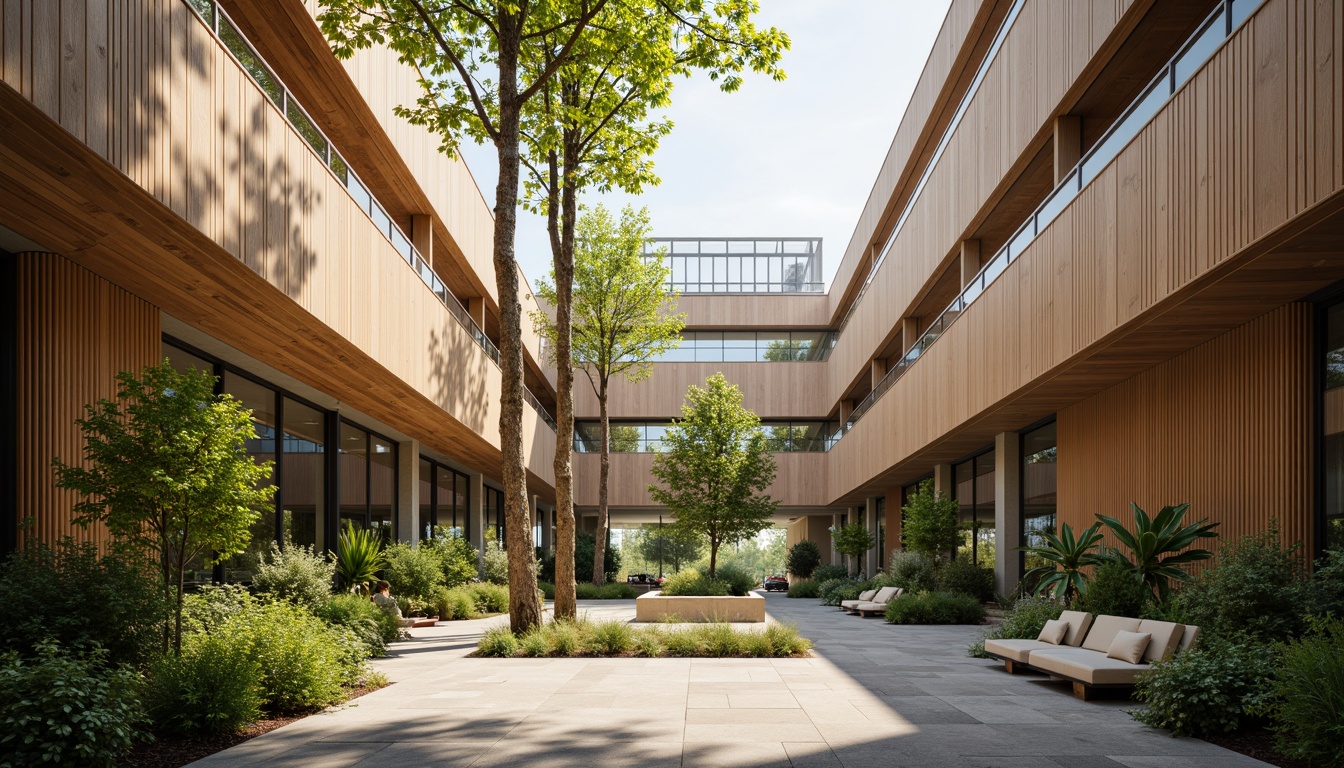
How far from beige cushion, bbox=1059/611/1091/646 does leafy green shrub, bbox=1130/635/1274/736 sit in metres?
3.26

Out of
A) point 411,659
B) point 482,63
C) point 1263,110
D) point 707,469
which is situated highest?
point 482,63

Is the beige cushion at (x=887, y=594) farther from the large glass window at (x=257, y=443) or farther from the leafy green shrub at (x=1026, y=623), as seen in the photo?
the large glass window at (x=257, y=443)

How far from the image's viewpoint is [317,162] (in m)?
13.3

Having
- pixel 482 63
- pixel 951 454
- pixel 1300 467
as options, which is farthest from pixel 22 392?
pixel 951 454

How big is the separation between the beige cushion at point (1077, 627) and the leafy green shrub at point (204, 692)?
9302 mm

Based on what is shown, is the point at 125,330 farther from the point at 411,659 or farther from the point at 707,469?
the point at 707,469

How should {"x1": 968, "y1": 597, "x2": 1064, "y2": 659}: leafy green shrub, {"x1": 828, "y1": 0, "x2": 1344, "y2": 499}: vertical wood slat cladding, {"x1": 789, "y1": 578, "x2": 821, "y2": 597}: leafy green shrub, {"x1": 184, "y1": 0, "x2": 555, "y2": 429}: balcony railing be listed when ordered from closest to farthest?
1. {"x1": 828, "y1": 0, "x2": 1344, "y2": 499}: vertical wood slat cladding
2. {"x1": 184, "y1": 0, "x2": 555, "y2": 429}: balcony railing
3. {"x1": 968, "y1": 597, "x2": 1064, "y2": 659}: leafy green shrub
4. {"x1": 789, "y1": 578, "x2": 821, "y2": 597}: leafy green shrub

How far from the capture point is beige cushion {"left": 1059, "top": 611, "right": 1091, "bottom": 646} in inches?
493

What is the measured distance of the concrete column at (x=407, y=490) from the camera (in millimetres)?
24953

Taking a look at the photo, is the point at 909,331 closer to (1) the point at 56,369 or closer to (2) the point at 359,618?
(2) the point at 359,618

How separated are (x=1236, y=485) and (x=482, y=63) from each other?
13.7 metres

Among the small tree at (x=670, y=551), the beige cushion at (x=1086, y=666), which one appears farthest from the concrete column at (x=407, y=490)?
the small tree at (x=670, y=551)

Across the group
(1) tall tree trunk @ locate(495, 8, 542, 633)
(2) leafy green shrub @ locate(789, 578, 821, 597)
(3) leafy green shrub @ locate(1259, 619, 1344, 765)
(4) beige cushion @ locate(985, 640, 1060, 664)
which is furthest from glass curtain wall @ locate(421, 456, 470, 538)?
(3) leafy green shrub @ locate(1259, 619, 1344, 765)

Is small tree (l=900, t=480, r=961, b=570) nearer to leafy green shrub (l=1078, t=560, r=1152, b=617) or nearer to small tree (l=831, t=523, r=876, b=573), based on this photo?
small tree (l=831, t=523, r=876, b=573)
